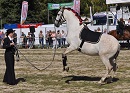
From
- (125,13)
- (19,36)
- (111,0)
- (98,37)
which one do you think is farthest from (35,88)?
(125,13)

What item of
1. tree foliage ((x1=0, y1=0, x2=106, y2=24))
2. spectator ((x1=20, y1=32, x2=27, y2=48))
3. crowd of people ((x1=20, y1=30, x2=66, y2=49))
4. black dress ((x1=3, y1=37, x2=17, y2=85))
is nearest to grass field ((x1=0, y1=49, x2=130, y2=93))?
black dress ((x1=3, y1=37, x2=17, y2=85))

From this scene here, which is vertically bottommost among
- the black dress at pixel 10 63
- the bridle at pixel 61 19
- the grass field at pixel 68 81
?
the grass field at pixel 68 81

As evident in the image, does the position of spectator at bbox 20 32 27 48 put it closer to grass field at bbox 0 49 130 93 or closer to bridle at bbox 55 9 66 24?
grass field at bbox 0 49 130 93

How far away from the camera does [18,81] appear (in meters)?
14.5

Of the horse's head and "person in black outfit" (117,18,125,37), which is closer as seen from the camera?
the horse's head

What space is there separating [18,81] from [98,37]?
341 centimetres

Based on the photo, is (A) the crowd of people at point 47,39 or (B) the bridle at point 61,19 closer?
(B) the bridle at point 61,19

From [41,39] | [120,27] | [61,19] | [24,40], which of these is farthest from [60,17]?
[24,40]

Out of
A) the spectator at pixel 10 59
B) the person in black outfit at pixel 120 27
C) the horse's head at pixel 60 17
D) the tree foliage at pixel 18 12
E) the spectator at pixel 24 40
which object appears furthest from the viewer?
the tree foliage at pixel 18 12

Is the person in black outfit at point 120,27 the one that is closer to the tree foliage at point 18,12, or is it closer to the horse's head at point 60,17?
the horse's head at point 60,17

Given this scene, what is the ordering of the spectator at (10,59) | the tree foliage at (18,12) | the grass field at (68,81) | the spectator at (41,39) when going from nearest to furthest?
the grass field at (68,81) < the spectator at (10,59) < the spectator at (41,39) < the tree foliage at (18,12)

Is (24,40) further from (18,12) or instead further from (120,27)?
(18,12)

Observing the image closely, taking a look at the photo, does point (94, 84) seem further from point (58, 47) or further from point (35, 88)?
point (58, 47)

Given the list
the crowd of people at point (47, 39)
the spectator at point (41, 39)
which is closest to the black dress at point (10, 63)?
the crowd of people at point (47, 39)
